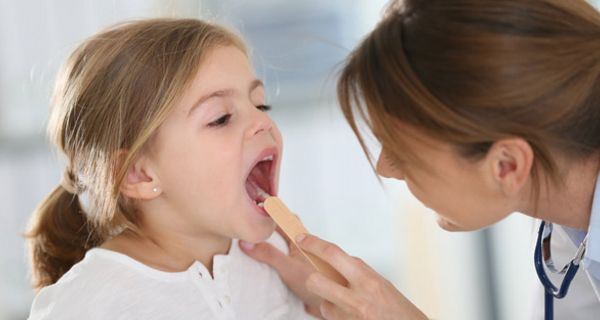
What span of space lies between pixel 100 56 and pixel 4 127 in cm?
179

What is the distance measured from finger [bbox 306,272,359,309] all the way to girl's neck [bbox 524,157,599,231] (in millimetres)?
296

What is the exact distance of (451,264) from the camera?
3025 mm

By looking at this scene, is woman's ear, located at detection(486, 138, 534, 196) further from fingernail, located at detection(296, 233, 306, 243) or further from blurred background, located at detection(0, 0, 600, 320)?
blurred background, located at detection(0, 0, 600, 320)

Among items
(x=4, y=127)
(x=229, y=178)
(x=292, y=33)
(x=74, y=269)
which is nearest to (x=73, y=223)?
(x=74, y=269)

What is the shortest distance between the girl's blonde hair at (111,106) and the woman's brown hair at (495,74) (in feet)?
1.35

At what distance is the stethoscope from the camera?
51.4 inches

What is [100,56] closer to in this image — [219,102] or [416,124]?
[219,102]

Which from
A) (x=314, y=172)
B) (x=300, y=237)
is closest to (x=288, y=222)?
(x=300, y=237)

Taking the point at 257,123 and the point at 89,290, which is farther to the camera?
the point at 257,123

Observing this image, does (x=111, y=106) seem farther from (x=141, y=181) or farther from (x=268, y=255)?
(x=268, y=255)

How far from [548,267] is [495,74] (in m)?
0.40

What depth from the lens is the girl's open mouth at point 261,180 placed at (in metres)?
1.58

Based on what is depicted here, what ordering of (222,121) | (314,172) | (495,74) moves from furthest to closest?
(314,172) → (222,121) → (495,74)

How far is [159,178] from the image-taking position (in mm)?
1522
